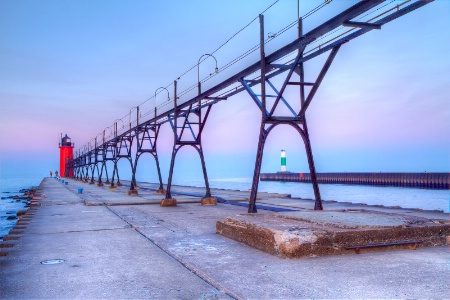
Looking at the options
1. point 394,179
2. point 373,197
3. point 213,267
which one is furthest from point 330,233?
point 394,179

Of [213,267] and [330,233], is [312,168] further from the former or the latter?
[213,267]

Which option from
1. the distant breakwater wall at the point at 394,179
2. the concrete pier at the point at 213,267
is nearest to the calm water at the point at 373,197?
the distant breakwater wall at the point at 394,179

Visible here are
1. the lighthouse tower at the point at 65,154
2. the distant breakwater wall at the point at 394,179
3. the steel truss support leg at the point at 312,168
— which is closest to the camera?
the steel truss support leg at the point at 312,168

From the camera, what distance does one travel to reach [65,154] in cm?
10112

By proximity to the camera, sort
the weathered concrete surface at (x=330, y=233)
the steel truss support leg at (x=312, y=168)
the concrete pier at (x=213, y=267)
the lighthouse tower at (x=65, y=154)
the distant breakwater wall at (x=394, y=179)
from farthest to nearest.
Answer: the lighthouse tower at (x=65, y=154), the distant breakwater wall at (x=394, y=179), the steel truss support leg at (x=312, y=168), the weathered concrete surface at (x=330, y=233), the concrete pier at (x=213, y=267)

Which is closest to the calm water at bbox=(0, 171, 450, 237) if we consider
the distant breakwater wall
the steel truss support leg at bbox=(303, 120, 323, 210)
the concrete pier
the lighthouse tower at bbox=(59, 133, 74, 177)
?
the distant breakwater wall

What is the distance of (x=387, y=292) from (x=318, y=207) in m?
5.84

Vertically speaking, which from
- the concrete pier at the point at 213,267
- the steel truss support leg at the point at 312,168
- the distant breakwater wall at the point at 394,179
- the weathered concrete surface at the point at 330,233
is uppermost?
the steel truss support leg at the point at 312,168

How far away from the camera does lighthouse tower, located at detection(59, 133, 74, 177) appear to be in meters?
101

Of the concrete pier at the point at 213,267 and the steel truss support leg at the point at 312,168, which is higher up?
the steel truss support leg at the point at 312,168

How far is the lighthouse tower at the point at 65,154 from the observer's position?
100938 mm

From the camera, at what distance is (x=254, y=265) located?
16.8 ft

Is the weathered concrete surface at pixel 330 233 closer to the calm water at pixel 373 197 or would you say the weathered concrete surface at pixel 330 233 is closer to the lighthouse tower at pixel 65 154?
the calm water at pixel 373 197

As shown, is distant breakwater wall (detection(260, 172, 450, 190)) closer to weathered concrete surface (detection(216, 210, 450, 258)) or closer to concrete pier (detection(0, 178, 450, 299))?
weathered concrete surface (detection(216, 210, 450, 258))
